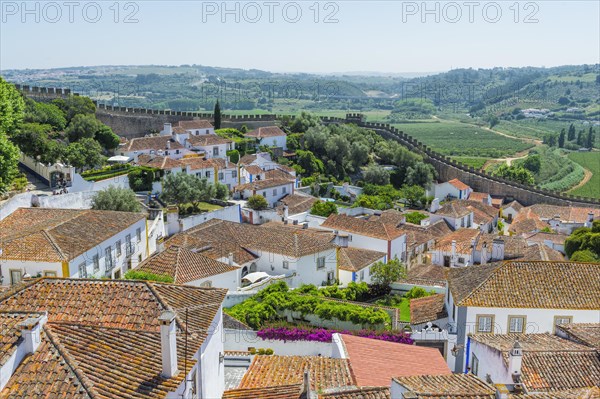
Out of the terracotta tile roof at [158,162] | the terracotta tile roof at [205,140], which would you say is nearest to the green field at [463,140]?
the terracotta tile roof at [205,140]

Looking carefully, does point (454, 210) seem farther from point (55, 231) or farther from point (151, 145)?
point (55, 231)

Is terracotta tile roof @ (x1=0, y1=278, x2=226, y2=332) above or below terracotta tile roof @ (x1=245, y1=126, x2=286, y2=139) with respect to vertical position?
below

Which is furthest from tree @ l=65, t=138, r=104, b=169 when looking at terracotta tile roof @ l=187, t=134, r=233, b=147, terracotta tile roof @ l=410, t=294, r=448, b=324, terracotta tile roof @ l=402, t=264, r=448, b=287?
terracotta tile roof @ l=410, t=294, r=448, b=324

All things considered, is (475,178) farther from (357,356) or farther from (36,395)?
(36,395)

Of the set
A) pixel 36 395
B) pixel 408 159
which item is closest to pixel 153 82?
pixel 408 159

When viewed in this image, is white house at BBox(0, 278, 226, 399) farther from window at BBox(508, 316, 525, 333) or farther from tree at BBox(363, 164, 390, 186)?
tree at BBox(363, 164, 390, 186)

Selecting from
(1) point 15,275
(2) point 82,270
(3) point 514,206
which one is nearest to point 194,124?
(3) point 514,206

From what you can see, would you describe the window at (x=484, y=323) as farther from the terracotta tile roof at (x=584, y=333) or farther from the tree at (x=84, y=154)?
the tree at (x=84, y=154)
